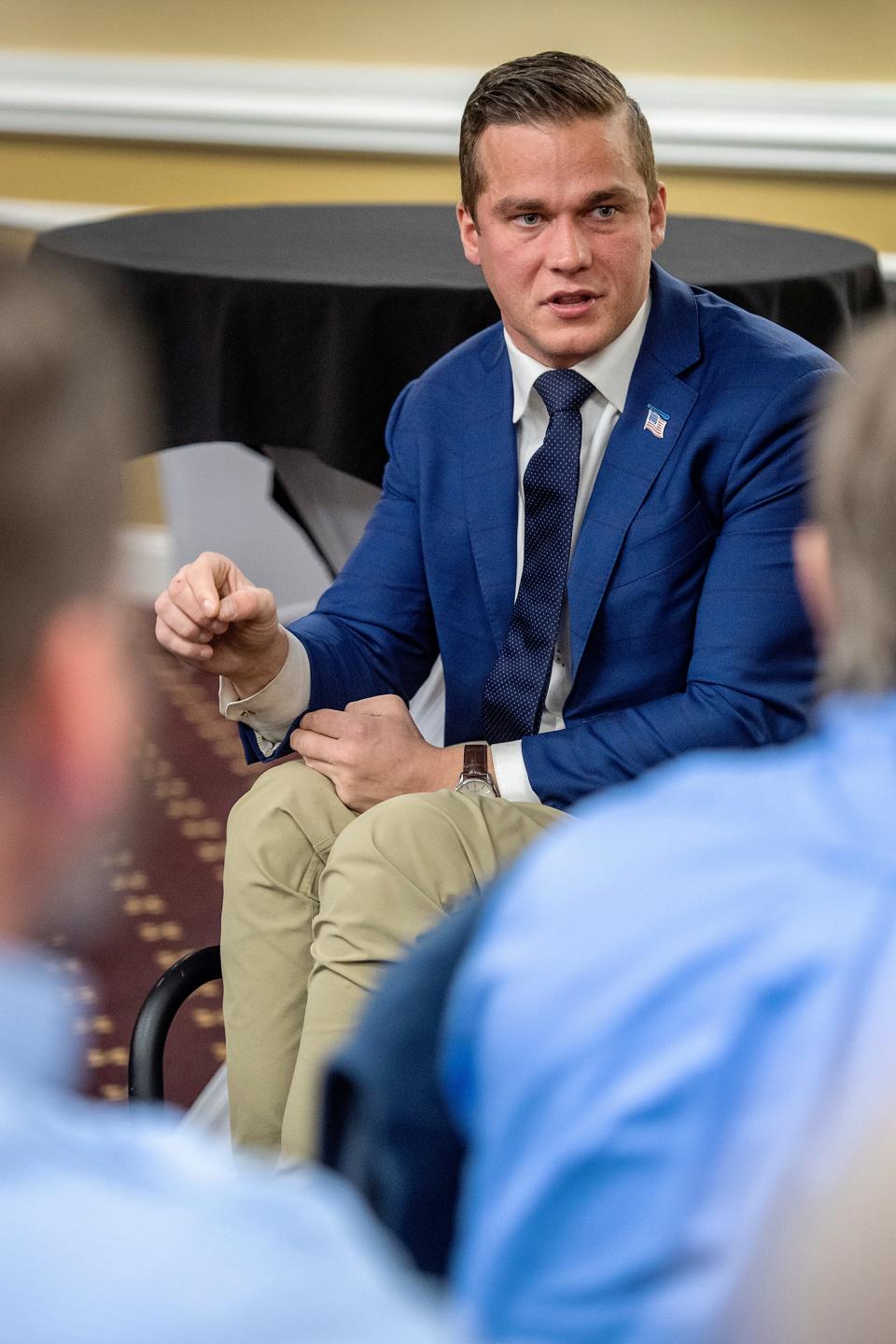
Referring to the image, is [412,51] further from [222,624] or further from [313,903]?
[313,903]

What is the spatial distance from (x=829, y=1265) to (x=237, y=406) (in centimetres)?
225

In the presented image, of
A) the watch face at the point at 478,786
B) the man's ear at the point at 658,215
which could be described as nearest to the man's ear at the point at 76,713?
the watch face at the point at 478,786

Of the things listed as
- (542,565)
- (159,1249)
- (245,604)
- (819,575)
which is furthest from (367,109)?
(159,1249)

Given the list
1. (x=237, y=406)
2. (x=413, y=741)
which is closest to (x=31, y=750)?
(x=413, y=741)

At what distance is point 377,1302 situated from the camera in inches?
19.9

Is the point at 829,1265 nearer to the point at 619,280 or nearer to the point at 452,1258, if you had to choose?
the point at 452,1258

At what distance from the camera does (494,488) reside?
71.2 inches

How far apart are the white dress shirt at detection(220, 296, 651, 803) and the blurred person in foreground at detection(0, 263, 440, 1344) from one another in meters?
1.04

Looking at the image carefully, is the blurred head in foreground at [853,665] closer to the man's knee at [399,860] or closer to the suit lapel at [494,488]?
the man's knee at [399,860]

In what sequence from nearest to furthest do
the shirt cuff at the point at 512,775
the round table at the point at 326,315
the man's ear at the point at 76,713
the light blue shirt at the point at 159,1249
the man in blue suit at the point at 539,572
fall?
the light blue shirt at the point at 159,1249, the man's ear at the point at 76,713, the man in blue suit at the point at 539,572, the shirt cuff at the point at 512,775, the round table at the point at 326,315

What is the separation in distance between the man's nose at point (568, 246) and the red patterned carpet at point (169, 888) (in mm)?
Result: 659

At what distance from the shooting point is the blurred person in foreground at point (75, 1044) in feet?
1.57

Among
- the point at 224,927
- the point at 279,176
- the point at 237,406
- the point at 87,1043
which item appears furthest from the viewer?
the point at 279,176

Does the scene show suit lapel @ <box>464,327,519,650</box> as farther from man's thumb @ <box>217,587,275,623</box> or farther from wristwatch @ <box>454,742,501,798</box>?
man's thumb @ <box>217,587,275,623</box>
